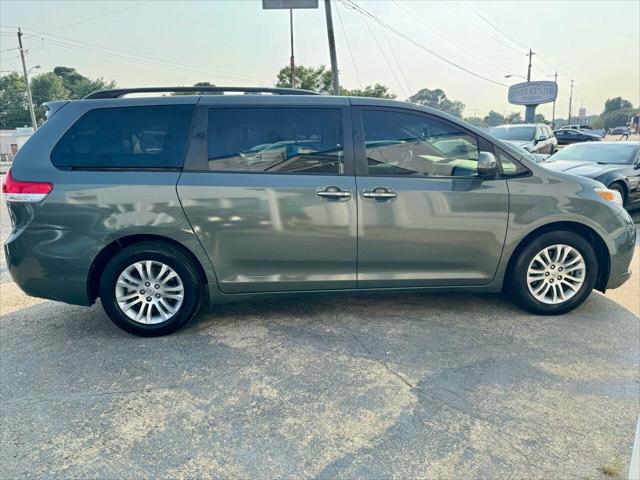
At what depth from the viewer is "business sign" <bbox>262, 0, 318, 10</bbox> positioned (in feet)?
52.8

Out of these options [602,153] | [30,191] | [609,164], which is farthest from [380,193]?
[602,153]

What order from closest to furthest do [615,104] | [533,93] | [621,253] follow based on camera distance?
[621,253] → [533,93] → [615,104]

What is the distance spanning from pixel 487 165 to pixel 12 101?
279ft

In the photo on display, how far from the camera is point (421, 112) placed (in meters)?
3.68

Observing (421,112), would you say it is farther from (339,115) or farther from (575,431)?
(575,431)

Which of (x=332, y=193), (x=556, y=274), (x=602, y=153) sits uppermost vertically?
(x=602, y=153)

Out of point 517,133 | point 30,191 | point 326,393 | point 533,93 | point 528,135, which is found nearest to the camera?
point 326,393

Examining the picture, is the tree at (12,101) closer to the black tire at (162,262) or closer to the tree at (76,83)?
the tree at (76,83)

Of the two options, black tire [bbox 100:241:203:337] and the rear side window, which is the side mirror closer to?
the rear side window

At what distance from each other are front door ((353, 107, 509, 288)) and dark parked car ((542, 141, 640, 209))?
5194mm

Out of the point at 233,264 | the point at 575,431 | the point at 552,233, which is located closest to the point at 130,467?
the point at 233,264

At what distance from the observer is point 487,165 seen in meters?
3.54

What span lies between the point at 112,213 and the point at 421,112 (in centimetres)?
256

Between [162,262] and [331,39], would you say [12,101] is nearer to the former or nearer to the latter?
[331,39]
